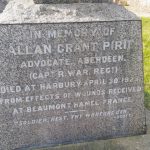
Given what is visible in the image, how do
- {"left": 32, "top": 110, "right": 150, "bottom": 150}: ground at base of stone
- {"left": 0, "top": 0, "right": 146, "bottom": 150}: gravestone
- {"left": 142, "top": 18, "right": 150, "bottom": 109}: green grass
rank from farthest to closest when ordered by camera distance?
{"left": 142, "top": 18, "right": 150, "bottom": 109}: green grass < {"left": 32, "top": 110, "right": 150, "bottom": 150}: ground at base of stone < {"left": 0, "top": 0, "right": 146, "bottom": 150}: gravestone

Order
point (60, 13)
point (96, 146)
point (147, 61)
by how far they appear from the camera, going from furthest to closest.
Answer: point (147, 61)
point (96, 146)
point (60, 13)

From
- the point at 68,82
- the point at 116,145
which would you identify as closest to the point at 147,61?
the point at 116,145

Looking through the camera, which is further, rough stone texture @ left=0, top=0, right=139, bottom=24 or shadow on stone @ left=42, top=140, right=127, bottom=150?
shadow on stone @ left=42, top=140, right=127, bottom=150

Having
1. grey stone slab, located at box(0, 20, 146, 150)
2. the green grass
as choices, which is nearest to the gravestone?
grey stone slab, located at box(0, 20, 146, 150)

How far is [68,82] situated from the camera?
11.3ft

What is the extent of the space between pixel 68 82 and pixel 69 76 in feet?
0.17

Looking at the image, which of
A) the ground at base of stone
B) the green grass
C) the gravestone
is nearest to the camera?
the gravestone

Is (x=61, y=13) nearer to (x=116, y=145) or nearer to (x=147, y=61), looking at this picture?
(x=116, y=145)

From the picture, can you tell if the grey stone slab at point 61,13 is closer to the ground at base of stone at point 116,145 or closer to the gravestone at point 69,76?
the gravestone at point 69,76

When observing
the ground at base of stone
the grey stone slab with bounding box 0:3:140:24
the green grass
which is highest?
the grey stone slab with bounding box 0:3:140:24

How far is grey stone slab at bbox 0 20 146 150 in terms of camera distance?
10.8 ft

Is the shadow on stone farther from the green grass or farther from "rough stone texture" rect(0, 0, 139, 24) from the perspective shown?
the green grass

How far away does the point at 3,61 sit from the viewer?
10.8 ft

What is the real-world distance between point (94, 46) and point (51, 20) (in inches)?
16.1
